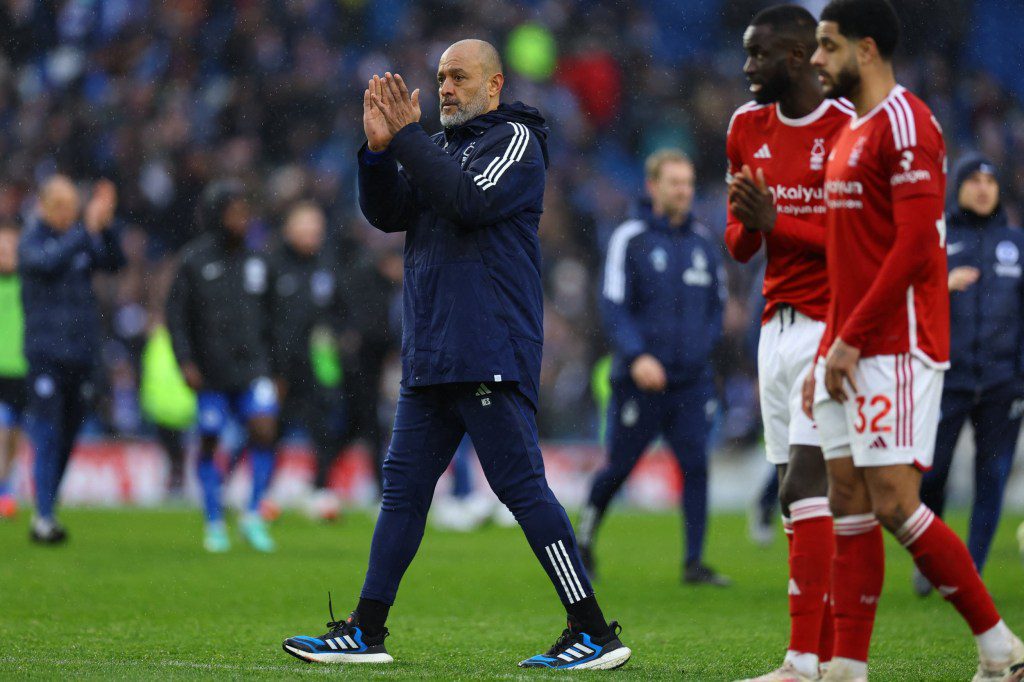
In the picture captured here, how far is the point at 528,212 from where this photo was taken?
18.6 ft

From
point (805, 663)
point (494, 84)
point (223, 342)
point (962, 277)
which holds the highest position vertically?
point (494, 84)

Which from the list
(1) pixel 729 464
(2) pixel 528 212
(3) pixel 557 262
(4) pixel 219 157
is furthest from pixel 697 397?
(4) pixel 219 157

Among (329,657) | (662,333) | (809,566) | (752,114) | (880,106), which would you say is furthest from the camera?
(662,333)

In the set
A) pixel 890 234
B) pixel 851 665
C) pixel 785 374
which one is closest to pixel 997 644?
pixel 851 665

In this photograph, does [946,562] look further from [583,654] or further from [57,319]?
[57,319]

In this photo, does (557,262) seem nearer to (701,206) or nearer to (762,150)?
(701,206)

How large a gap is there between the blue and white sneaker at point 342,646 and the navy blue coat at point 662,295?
4067 mm

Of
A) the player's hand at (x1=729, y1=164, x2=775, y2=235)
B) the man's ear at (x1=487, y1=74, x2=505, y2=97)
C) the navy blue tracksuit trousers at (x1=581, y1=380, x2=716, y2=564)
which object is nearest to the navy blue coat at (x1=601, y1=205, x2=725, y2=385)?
the navy blue tracksuit trousers at (x1=581, y1=380, x2=716, y2=564)

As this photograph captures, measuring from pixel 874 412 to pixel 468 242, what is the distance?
1741 mm

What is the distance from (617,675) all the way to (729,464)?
485 inches

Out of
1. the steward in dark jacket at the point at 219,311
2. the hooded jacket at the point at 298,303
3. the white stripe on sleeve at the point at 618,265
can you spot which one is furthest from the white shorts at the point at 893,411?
the hooded jacket at the point at 298,303

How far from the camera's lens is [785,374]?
5.06 metres

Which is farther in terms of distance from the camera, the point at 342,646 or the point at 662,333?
the point at 662,333

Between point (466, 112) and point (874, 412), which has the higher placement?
point (466, 112)
